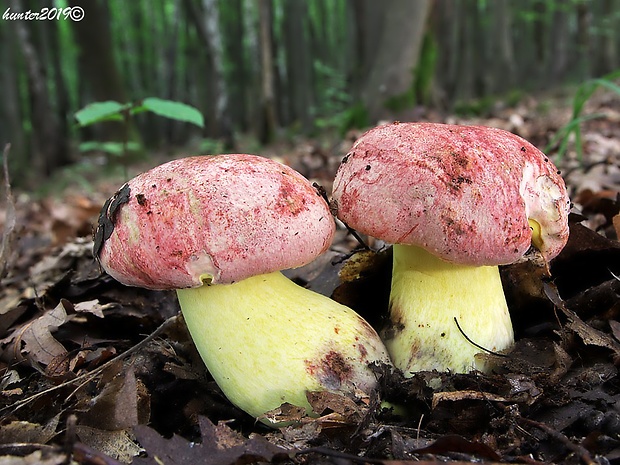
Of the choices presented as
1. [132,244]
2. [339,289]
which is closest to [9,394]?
[132,244]

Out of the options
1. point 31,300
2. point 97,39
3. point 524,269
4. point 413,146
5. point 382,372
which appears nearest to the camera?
point 413,146

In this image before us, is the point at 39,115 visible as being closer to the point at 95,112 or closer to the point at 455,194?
the point at 95,112

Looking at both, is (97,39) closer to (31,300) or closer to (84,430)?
(31,300)

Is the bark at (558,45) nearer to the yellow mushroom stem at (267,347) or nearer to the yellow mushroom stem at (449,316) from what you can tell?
the yellow mushroom stem at (449,316)

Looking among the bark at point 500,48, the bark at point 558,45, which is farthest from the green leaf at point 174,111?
the bark at point 558,45

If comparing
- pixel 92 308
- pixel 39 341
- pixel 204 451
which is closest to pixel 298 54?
pixel 92 308

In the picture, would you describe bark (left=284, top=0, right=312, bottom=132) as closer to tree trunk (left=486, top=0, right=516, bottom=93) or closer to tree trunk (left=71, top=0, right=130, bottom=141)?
tree trunk (left=486, top=0, right=516, bottom=93)
